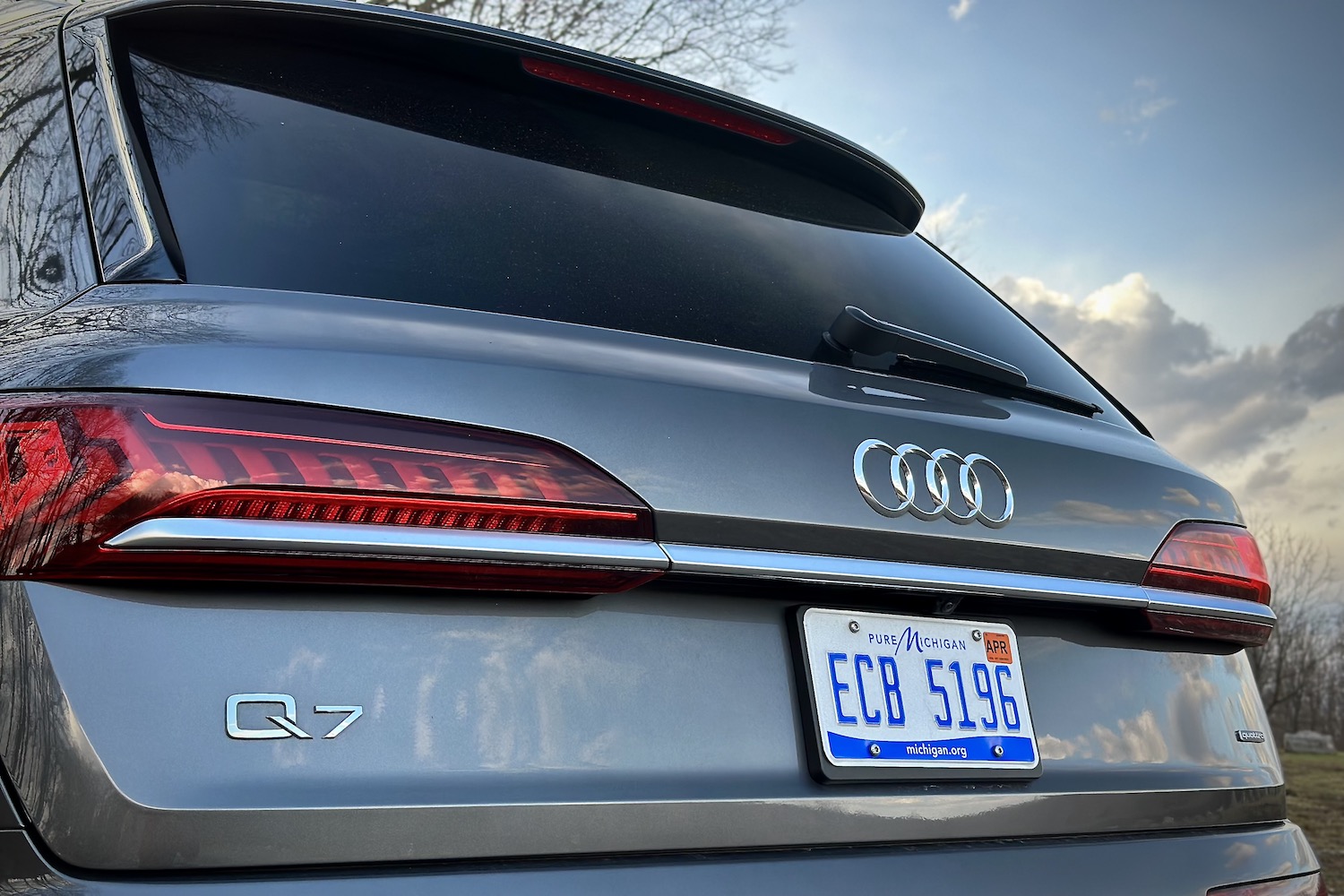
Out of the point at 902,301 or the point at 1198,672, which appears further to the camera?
the point at 902,301

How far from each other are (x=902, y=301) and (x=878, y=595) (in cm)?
66

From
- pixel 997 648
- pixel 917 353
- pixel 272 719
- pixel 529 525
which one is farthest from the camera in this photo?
pixel 917 353

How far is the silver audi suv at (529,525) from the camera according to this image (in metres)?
1.13

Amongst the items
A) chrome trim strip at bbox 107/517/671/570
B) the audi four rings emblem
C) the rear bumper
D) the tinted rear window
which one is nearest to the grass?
the rear bumper

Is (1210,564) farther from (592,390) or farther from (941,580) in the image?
(592,390)

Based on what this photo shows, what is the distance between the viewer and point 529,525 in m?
1.27

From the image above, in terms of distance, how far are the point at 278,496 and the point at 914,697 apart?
826 millimetres

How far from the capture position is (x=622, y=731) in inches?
51.3

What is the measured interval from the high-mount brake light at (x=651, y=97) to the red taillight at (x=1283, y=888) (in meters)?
1.37

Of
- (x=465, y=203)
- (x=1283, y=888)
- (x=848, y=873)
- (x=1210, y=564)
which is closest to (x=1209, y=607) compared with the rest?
(x=1210, y=564)

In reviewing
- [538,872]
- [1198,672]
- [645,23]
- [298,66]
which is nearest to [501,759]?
[538,872]

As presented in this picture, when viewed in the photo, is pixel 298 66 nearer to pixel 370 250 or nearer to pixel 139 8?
pixel 139 8

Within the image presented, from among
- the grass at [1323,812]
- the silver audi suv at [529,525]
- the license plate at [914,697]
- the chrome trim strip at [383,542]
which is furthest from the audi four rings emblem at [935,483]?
the grass at [1323,812]

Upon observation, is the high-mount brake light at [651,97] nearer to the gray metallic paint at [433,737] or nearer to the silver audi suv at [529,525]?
the silver audi suv at [529,525]
